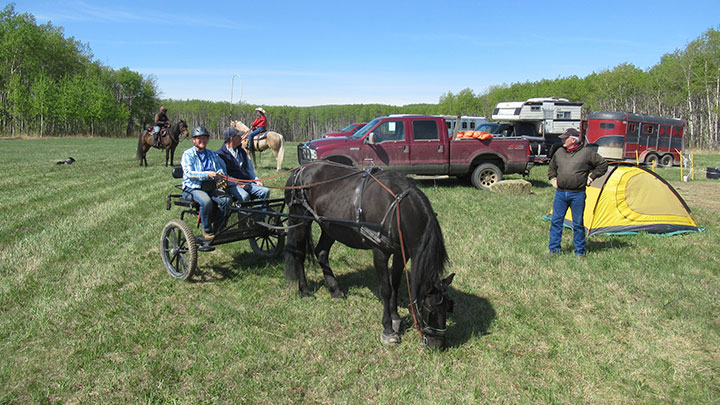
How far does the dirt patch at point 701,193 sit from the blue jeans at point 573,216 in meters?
6.46

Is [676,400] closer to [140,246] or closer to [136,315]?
[136,315]

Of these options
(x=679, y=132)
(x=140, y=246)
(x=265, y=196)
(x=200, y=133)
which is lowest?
(x=140, y=246)

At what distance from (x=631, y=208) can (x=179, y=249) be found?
26.6ft

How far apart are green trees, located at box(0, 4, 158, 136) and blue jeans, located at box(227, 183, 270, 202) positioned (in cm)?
5687

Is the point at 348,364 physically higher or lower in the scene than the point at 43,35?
lower

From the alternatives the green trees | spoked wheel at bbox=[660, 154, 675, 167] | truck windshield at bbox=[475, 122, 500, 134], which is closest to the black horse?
truck windshield at bbox=[475, 122, 500, 134]

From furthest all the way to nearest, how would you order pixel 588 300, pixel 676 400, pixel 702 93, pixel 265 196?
pixel 702 93 < pixel 265 196 < pixel 588 300 < pixel 676 400

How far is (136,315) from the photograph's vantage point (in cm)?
455

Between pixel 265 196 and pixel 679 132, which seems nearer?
pixel 265 196

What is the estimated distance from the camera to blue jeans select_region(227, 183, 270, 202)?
19.6 ft

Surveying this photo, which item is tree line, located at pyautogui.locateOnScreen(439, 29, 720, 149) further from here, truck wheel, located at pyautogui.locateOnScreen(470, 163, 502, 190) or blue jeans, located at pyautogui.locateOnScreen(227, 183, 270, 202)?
blue jeans, located at pyautogui.locateOnScreen(227, 183, 270, 202)

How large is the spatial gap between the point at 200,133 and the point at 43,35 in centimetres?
6720

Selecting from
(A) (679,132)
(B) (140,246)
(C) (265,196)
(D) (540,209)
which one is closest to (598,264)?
(D) (540,209)

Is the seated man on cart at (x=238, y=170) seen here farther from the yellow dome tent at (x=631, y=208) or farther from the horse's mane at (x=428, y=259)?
the yellow dome tent at (x=631, y=208)
